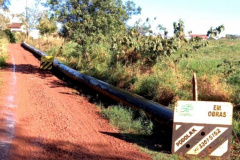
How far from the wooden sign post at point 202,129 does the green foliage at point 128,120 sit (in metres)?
1.26

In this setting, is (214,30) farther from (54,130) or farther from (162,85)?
(54,130)

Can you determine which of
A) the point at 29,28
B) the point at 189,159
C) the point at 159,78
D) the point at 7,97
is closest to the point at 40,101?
the point at 7,97

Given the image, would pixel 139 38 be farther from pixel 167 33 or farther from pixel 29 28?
pixel 29 28

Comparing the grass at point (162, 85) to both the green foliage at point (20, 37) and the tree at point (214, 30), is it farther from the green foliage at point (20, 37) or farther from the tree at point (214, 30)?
the green foliage at point (20, 37)

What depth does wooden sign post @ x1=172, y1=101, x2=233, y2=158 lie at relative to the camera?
516 centimetres

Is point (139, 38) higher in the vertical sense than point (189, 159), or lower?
higher

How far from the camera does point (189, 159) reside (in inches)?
202

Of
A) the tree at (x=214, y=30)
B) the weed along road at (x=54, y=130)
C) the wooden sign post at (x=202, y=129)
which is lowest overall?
the weed along road at (x=54, y=130)

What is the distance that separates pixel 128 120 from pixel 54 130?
1.88 m

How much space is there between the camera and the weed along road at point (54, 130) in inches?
196

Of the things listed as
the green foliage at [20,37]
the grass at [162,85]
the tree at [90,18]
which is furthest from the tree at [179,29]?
the green foliage at [20,37]

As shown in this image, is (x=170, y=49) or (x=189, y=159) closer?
(x=189, y=159)

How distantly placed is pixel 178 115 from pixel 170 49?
4603 mm

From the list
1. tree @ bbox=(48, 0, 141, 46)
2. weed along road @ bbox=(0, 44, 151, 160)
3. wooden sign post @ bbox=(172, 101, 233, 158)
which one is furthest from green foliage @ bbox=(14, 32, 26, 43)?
wooden sign post @ bbox=(172, 101, 233, 158)
